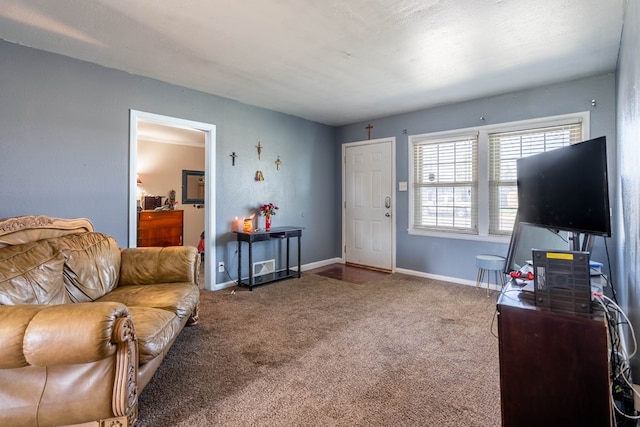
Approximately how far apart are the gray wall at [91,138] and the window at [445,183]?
218cm

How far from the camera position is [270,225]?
14.8ft

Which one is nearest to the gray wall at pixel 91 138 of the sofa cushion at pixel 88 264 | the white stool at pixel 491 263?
the sofa cushion at pixel 88 264

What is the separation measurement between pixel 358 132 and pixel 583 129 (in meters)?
2.92

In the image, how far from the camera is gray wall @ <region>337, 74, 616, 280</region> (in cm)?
321

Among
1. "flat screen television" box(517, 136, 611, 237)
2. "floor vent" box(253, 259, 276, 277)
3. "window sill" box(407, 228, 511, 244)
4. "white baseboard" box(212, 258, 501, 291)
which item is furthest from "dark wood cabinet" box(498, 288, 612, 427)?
"floor vent" box(253, 259, 276, 277)

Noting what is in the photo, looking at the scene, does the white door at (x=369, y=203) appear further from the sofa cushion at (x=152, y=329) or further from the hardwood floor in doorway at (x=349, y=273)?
the sofa cushion at (x=152, y=329)

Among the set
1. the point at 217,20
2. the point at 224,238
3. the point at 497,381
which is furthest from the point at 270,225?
the point at 497,381

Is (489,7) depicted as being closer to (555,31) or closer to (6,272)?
(555,31)

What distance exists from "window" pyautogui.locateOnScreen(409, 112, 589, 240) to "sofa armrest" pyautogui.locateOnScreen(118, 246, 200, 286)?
3.19 metres

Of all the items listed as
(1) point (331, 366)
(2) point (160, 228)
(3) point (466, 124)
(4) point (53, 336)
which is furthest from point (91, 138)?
(3) point (466, 124)

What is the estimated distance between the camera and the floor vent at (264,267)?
4433 mm

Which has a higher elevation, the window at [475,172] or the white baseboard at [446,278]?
the window at [475,172]

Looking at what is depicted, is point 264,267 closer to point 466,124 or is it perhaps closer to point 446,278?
point 446,278

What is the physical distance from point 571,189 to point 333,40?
1940 millimetres
